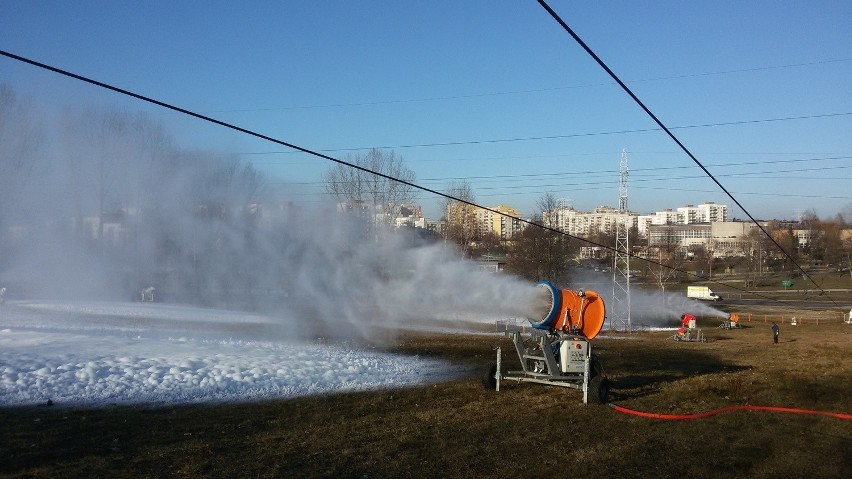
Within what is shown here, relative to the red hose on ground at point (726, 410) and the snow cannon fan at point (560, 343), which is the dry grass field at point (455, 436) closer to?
the red hose on ground at point (726, 410)

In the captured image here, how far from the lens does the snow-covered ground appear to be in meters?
17.4

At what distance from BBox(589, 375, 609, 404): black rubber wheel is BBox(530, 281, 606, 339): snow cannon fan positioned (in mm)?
2094

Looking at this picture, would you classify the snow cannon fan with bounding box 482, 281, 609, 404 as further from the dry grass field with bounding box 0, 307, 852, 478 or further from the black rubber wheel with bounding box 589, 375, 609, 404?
the dry grass field with bounding box 0, 307, 852, 478

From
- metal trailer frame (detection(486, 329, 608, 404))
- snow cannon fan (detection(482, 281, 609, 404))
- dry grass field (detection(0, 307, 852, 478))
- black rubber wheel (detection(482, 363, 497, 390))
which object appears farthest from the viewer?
black rubber wheel (detection(482, 363, 497, 390))

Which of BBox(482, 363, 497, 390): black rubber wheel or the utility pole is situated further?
the utility pole

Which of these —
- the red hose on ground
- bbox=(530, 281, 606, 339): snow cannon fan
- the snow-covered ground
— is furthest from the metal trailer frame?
the snow-covered ground

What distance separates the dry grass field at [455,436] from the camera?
10.9 metres

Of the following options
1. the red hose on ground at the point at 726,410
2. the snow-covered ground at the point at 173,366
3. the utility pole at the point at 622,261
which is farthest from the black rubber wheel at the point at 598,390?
the utility pole at the point at 622,261

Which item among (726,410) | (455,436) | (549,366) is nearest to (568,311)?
(549,366)

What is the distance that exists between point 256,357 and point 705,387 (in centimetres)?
1494

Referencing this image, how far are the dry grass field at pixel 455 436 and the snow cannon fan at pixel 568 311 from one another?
1974 mm

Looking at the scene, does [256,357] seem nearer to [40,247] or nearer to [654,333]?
[40,247]

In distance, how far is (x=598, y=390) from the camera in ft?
58.4

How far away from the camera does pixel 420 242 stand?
58.4 meters
